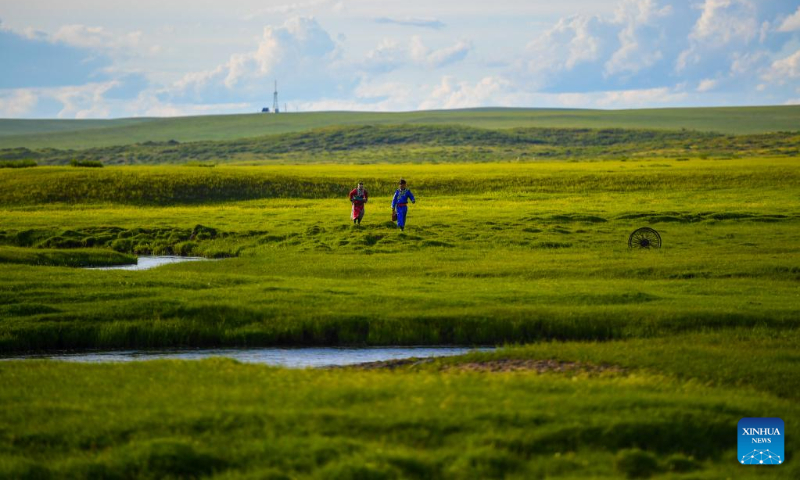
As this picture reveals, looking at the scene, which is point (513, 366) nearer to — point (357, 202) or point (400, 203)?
point (400, 203)

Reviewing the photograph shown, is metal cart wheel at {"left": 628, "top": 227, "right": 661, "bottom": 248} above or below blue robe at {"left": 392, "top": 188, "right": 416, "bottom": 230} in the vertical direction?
below

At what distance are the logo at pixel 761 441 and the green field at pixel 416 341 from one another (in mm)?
201

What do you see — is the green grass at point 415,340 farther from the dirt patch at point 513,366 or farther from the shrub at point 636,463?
the dirt patch at point 513,366

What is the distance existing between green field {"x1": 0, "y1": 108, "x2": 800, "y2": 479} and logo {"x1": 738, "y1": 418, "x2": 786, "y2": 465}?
201 mm

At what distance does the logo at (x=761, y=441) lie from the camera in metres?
13.0

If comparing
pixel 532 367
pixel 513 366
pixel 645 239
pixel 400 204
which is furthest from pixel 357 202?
pixel 532 367

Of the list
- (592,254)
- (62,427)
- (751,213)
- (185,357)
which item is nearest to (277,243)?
(592,254)

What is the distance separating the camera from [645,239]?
1593 inches

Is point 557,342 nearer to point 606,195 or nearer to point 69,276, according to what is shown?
point 69,276

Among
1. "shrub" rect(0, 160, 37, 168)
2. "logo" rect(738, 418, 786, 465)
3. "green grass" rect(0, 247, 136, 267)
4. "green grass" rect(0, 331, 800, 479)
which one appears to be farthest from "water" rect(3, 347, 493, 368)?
"shrub" rect(0, 160, 37, 168)

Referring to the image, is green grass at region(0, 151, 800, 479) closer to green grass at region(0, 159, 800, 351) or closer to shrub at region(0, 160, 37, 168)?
green grass at region(0, 159, 800, 351)

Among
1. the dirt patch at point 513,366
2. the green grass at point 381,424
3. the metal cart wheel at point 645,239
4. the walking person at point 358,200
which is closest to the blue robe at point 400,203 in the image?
the walking person at point 358,200

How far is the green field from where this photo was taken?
1300 cm

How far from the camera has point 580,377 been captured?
57.1ft
